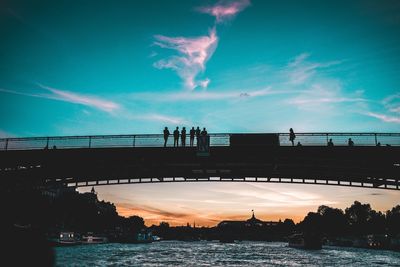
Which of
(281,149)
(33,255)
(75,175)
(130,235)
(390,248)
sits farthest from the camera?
(130,235)

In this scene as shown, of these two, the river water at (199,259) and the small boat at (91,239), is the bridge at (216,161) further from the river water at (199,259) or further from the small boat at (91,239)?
the small boat at (91,239)

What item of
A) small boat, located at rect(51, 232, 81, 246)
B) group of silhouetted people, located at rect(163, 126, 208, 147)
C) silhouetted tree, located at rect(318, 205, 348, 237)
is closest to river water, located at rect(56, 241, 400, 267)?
small boat, located at rect(51, 232, 81, 246)

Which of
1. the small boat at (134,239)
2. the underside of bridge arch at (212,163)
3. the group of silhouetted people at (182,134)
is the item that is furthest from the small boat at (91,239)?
the group of silhouetted people at (182,134)

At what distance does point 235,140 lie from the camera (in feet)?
106

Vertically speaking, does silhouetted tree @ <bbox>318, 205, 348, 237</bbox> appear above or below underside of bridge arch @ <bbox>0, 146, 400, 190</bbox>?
below

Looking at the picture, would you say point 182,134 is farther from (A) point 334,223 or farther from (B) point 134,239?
(A) point 334,223

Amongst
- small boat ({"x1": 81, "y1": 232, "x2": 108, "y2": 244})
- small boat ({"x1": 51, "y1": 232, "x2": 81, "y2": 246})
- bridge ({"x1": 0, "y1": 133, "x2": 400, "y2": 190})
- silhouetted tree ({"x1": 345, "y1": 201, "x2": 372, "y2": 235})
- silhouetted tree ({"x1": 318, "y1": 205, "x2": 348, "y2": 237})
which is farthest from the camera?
silhouetted tree ({"x1": 318, "y1": 205, "x2": 348, "y2": 237})

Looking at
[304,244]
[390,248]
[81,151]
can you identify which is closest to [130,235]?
[304,244]

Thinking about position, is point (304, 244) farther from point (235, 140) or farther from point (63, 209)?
point (235, 140)

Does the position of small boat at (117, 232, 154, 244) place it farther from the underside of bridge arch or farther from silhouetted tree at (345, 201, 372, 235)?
silhouetted tree at (345, 201, 372, 235)

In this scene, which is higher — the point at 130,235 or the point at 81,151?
the point at 81,151

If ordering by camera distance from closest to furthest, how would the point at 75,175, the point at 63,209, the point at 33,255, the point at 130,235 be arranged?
the point at 33,255
the point at 75,175
the point at 63,209
the point at 130,235

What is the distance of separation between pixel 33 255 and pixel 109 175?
38269 millimetres

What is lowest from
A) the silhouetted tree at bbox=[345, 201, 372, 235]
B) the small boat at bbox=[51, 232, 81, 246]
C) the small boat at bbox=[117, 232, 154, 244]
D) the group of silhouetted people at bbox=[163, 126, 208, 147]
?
the small boat at bbox=[117, 232, 154, 244]
